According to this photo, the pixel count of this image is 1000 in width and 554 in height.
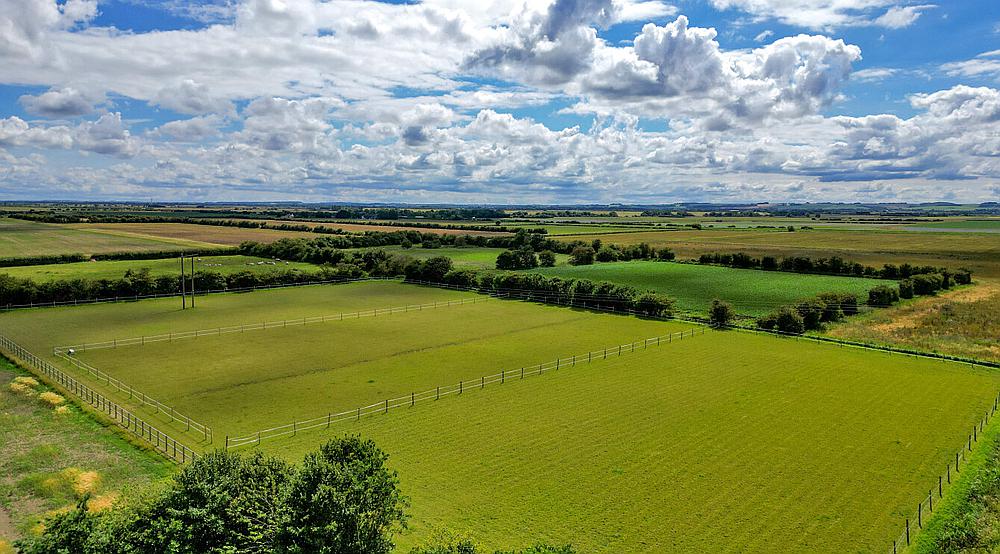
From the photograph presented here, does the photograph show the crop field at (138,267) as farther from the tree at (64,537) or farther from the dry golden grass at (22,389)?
the tree at (64,537)

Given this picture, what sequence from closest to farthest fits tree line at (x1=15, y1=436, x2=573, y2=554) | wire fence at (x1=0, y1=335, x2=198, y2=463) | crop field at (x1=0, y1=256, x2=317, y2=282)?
tree line at (x1=15, y1=436, x2=573, y2=554)
wire fence at (x1=0, y1=335, x2=198, y2=463)
crop field at (x1=0, y1=256, x2=317, y2=282)

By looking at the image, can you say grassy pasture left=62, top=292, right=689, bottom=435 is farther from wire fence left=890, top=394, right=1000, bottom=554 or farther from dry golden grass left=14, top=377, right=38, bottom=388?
wire fence left=890, top=394, right=1000, bottom=554

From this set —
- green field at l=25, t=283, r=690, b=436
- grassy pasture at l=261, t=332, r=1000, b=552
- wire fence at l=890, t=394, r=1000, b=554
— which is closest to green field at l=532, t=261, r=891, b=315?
green field at l=25, t=283, r=690, b=436

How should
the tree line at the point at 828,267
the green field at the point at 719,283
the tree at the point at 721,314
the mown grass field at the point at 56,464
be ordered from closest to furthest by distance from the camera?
the mown grass field at the point at 56,464, the tree at the point at 721,314, the green field at the point at 719,283, the tree line at the point at 828,267

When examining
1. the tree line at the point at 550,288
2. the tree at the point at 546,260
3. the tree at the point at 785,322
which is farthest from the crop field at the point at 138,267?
the tree at the point at 785,322

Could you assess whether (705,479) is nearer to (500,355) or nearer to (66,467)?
(500,355)

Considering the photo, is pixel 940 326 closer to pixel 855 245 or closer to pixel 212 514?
pixel 212 514
